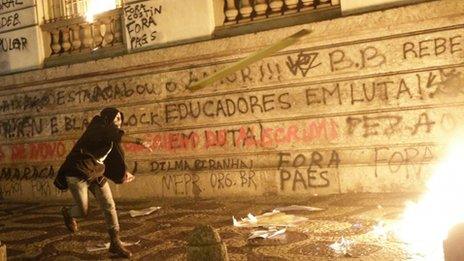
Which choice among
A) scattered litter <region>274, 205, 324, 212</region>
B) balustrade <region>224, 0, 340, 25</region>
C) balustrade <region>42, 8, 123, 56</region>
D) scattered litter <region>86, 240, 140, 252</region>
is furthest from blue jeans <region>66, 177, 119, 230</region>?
balustrade <region>42, 8, 123, 56</region>

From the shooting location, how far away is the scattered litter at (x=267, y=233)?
20.7ft

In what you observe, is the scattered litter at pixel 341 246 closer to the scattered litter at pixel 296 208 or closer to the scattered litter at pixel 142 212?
the scattered litter at pixel 296 208

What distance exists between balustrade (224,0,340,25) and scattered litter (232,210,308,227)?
134 inches

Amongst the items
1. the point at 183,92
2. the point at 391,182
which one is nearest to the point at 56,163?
the point at 183,92

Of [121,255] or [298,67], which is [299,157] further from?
[121,255]

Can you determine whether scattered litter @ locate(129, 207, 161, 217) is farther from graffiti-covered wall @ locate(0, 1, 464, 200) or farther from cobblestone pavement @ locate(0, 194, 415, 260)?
graffiti-covered wall @ locate(0, 1, 464, 200)

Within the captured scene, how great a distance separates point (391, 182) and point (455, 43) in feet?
6.95

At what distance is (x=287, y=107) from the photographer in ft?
29.1

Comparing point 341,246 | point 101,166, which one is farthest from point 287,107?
point 101,166

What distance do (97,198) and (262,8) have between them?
15.3ft

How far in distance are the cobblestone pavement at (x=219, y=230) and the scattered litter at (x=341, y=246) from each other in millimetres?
63

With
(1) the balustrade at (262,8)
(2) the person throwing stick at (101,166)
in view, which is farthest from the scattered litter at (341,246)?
(1) the balustrade at (262,8)

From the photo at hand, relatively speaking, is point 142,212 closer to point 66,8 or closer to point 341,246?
point 341,246

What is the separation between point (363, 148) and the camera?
837cm
